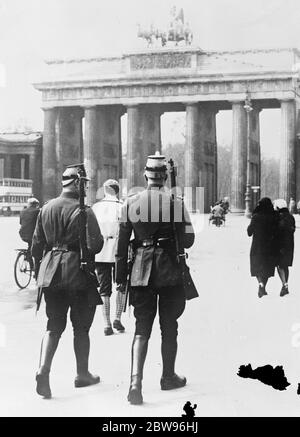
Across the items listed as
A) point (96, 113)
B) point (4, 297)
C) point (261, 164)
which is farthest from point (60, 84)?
point (4, 297)

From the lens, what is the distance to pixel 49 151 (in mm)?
49438

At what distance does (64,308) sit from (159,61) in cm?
3572

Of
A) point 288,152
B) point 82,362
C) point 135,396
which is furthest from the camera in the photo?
point 288,152

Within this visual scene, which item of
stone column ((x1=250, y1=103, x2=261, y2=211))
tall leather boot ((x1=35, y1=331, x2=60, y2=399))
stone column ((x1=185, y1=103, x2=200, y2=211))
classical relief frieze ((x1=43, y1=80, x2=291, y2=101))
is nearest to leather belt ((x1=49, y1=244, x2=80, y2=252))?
tall leather boot ((x1=35, y1=331, x2=60, y2=399))

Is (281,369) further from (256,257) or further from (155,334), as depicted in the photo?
(256,257)

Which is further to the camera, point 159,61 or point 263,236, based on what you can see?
point 159,61

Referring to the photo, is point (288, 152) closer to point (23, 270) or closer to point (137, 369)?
point (23, 270)

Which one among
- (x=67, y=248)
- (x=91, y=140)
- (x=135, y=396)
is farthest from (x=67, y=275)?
(x=91, y=140)

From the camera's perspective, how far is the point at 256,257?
44.9ft

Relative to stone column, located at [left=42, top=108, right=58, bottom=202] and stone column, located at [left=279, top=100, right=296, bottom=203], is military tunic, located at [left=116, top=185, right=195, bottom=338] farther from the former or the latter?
stone column, located at [left=42, top=108, right=58, bottom=202]

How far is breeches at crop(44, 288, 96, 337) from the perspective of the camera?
845 cm

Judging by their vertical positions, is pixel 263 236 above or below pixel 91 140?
below

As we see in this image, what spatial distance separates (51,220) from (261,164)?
47079 mm

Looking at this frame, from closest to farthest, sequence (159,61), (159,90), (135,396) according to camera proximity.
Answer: (135,396)
(159,61)
(159,90)
